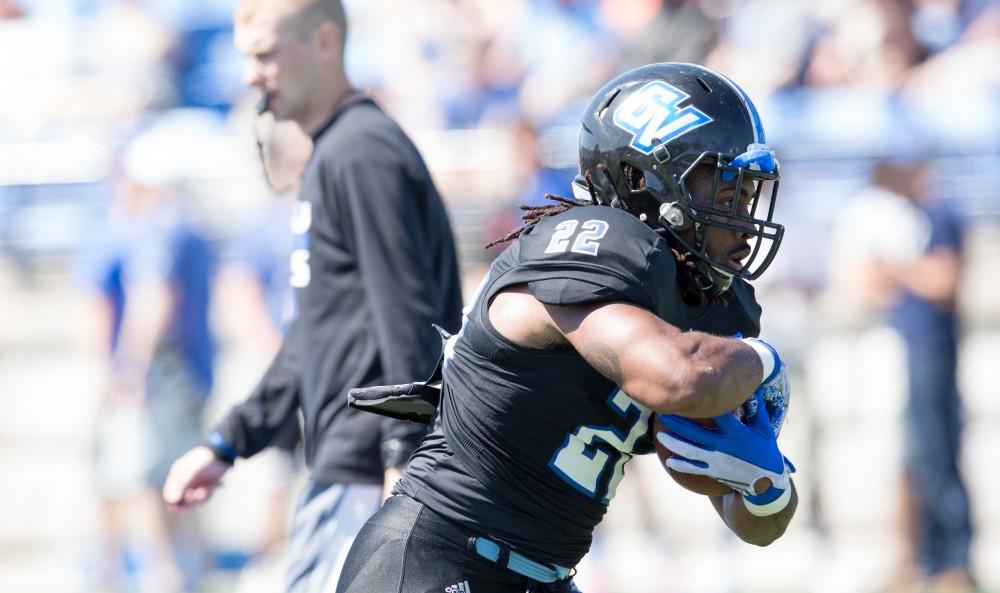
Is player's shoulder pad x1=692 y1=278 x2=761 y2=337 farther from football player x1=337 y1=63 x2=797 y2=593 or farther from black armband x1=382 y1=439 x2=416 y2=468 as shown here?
black armband x1=382 y1=439 x2=416 y2=468

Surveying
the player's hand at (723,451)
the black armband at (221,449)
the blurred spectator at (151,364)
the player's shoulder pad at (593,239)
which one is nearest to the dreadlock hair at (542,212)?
the player's shoulder pad at (593,239)

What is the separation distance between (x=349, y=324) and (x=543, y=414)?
1241mm

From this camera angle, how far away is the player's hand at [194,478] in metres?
3.93

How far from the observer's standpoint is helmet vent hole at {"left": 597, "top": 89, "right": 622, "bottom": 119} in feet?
9.48

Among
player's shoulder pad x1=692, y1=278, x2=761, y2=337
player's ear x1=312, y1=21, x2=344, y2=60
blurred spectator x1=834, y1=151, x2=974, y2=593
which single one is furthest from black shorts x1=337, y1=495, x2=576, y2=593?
blurred spectator x1=834, y1=151, x2=974, y2=593

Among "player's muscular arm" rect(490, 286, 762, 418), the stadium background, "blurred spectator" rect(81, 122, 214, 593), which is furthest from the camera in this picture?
the stadium background

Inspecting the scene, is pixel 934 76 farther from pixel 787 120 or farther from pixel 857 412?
pixel 857 412

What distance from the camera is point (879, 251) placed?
6.91m

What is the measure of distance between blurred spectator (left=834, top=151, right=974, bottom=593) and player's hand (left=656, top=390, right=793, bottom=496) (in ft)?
14.6

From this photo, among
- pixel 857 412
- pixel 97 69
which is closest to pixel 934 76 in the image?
pixel 857 412

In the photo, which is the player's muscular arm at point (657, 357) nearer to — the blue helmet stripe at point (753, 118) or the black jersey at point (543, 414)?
the black jersey at point (543, 414)

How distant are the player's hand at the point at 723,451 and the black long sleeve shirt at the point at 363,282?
111cm

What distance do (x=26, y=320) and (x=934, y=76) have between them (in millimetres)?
5466

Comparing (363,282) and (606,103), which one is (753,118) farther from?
(363,282)
